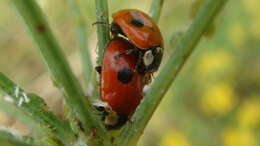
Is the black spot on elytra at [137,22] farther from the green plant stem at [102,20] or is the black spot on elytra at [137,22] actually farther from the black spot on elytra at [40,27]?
the black spot on elytra at [40,27]

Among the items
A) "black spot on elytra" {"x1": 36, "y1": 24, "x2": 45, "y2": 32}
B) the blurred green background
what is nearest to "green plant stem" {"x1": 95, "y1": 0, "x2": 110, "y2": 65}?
"black spot on elytra" {"x1": 36, "y1": 24, "x2": 45, "y2": 32}

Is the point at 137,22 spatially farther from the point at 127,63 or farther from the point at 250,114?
the point at 250,114

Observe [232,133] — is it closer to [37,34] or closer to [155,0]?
[155,0]

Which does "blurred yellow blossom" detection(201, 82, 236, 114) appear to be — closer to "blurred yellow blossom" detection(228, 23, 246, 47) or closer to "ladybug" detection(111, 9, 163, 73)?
"blurred yellow blossom" detection(228, 23, 246, 47)

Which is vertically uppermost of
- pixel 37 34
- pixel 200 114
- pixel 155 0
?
pixel 37 34

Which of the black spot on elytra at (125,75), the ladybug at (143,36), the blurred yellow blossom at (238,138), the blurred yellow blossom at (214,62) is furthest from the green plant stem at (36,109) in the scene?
the blurred yellow blossom at (214,62)

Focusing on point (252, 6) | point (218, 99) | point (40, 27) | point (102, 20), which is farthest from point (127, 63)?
point (252, 6)

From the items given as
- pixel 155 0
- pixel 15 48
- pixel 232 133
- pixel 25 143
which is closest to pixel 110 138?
pixel 25 143
